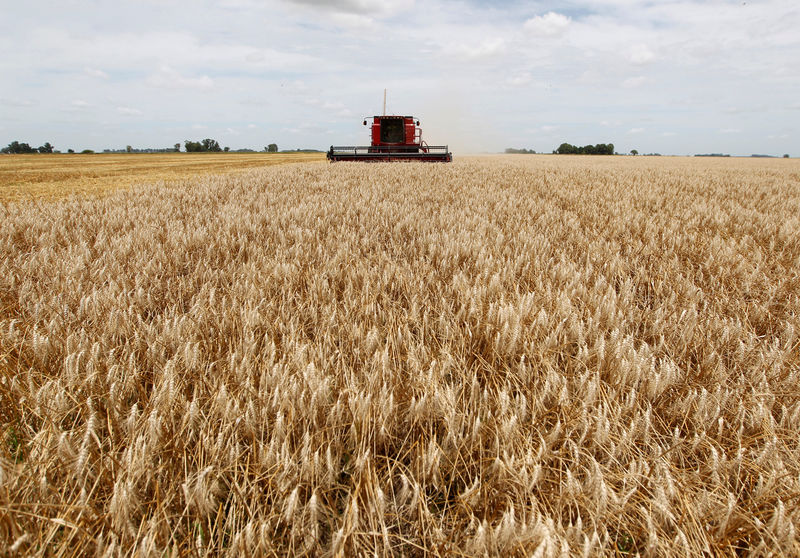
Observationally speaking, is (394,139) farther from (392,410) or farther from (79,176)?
(392,410)

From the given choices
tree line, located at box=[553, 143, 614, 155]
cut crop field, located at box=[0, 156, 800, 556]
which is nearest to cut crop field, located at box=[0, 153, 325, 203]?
cut crop field, located at box=[0, 156, 800, 556]

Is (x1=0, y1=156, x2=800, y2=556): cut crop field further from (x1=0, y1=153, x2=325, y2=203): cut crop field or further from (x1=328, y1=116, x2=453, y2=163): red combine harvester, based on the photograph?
(x1=328, y1=116, x2=453, y2=163): red combine harvester

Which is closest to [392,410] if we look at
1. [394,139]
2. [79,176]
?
[79,176]

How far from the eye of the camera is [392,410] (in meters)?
1.22

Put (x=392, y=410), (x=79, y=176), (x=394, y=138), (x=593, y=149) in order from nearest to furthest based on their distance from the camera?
1. (x=392, y=410)
2. (x=79, y=176)
3. (x=394, y=138)
4. (x=593, y=149)

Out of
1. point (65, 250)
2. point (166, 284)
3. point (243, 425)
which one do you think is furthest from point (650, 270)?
point (65, 250)

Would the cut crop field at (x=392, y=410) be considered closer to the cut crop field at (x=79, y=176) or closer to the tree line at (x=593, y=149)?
the cut crop field at (x=79, y=176)

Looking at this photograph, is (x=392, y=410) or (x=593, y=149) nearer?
(x=392, y=410)

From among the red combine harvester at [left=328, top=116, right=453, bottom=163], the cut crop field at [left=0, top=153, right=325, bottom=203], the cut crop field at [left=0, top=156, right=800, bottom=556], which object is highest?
the red combine harvester at [left=328, top=116, right=453, bottom=163]

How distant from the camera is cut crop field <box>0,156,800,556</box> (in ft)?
2.96

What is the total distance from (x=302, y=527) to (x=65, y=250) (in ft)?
10.6

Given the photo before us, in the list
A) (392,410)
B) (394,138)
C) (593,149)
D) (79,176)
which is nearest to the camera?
(392,410)

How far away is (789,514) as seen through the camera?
97cm

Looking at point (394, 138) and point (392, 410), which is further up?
point (394, 138)
